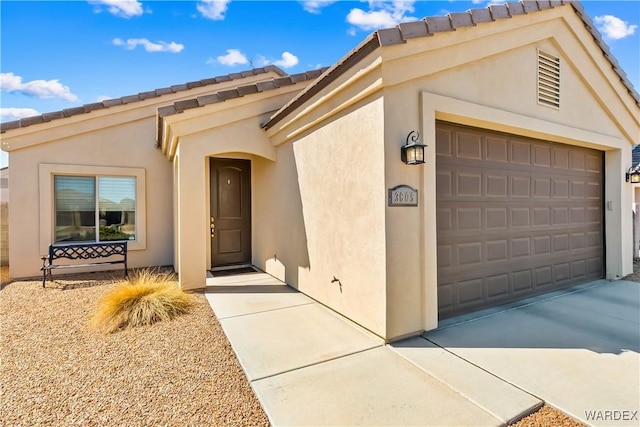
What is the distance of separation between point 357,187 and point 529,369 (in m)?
2.64

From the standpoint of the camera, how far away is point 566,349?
134 inches

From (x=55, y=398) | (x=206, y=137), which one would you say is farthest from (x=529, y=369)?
(x=206, y=137)

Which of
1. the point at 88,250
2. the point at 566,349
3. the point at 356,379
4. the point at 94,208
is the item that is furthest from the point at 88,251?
the point at 566,349

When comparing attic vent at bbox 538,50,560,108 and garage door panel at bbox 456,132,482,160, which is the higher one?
attic vent at bbox 538,50,560,108

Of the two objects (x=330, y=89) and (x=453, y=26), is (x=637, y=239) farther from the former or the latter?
(x=330, y=89)

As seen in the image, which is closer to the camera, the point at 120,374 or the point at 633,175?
the point at 120,374

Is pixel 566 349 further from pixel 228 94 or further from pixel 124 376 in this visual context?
pixel 228 94

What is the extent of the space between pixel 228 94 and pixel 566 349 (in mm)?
6301

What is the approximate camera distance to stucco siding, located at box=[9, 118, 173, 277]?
7133 mm

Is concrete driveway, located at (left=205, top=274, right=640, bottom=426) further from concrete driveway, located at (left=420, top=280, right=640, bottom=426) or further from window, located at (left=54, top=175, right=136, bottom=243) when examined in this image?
window, located at (left=54, top=175, right=136, bottom=243)

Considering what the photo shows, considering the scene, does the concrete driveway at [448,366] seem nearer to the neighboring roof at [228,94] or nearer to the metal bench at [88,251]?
the neighboring roof at [228,94]

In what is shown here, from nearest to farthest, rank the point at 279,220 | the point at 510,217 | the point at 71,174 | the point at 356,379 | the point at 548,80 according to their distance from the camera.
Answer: the point at 356,379 → the point at 510,217 → the point at 548,80 → the point at 279,220 → the point at 71,174

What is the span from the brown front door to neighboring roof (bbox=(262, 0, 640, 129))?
9.54 ft

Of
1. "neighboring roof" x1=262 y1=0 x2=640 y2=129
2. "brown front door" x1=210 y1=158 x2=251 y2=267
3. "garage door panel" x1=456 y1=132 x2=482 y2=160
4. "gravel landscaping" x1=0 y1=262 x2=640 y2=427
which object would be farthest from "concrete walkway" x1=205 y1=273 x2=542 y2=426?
"brown front door" x1=210 y1=158 x2=251 y2=267
